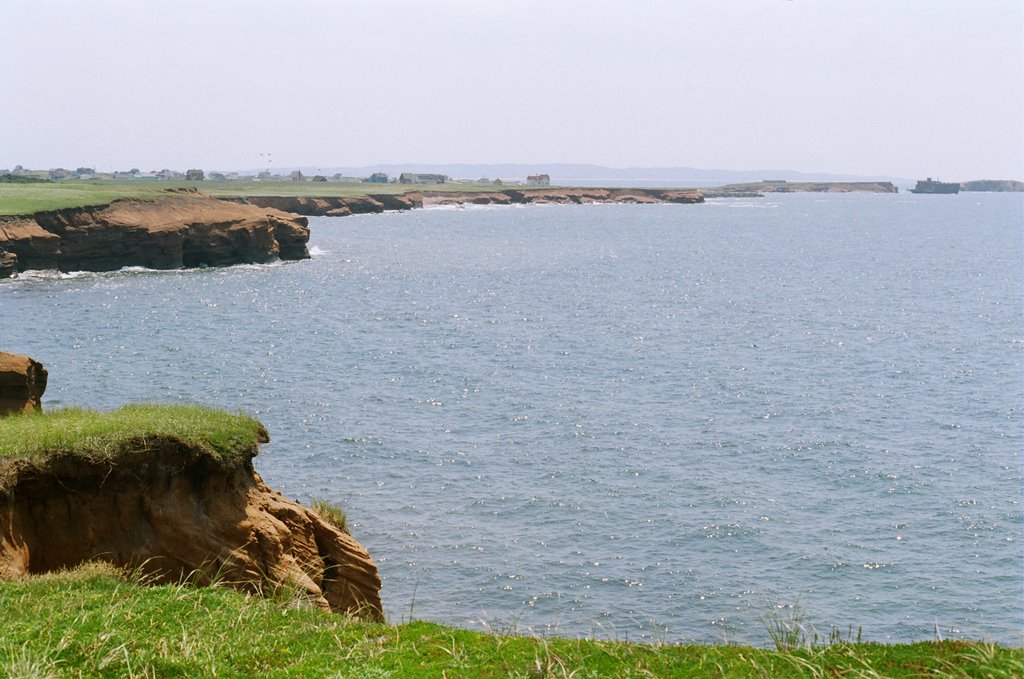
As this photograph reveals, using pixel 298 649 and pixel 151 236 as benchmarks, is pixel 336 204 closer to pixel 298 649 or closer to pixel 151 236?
pixel 151 236

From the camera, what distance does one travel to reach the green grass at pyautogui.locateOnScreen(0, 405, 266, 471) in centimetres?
1542

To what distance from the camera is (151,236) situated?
80.0 metres

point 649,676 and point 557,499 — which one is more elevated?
point 649,676

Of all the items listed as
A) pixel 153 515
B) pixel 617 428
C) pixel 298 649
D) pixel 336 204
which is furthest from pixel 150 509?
pixel 336 204

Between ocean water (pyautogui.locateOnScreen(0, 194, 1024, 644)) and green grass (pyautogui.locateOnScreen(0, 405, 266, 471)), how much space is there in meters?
5.11

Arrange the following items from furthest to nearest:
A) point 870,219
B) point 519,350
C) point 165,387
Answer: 1. point 870,219
2. point 519,350
3. point 165,387

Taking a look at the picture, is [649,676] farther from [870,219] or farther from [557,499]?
[870,219]

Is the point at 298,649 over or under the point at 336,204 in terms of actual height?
under

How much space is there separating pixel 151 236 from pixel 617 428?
58044mm

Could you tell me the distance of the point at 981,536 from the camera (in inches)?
957

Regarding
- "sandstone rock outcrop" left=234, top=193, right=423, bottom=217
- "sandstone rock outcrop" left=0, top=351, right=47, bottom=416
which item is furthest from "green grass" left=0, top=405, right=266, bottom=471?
"sandstone rock outcrop" left=234, top=193, right=423, bottom=217

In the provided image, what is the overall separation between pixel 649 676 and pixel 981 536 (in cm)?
1698

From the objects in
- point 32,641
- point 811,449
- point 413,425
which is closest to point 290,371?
point 413,425

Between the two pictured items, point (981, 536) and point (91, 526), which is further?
point (981, 536)
